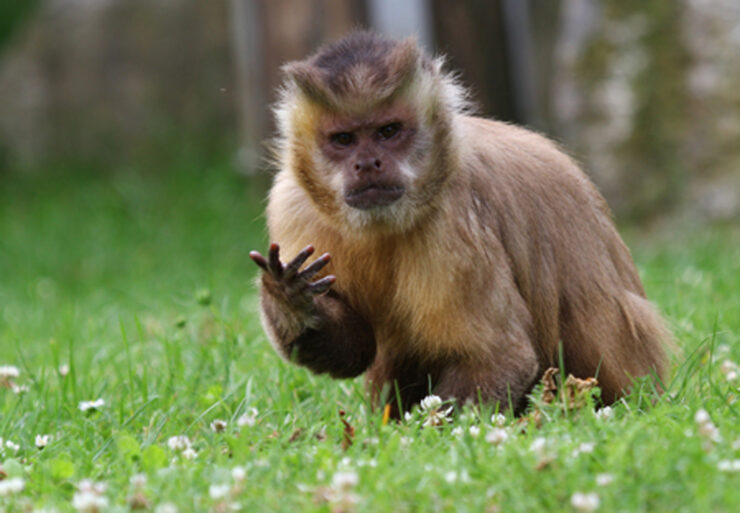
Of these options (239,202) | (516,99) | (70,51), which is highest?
(70,51)

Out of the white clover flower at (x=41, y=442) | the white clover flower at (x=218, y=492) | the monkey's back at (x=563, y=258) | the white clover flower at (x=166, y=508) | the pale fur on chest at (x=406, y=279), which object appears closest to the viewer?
the white clover flower at (x=166, y=508)

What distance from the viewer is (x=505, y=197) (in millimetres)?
4461

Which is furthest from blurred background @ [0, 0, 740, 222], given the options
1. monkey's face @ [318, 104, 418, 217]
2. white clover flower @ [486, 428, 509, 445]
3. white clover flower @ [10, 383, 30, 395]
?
white clover flower @ [486, 428, 509, 445]

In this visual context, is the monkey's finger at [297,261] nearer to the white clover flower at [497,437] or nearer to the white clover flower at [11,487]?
the white clover flower at [497,437]

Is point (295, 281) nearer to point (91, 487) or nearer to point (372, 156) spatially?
point (372, 156)


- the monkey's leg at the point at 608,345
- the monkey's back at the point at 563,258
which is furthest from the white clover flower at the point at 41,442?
the monkey's leg at the point at 608,345

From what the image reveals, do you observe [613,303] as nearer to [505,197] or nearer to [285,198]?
[505,197]

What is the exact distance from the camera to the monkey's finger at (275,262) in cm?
415

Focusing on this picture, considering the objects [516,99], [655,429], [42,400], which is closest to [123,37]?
[516,99]

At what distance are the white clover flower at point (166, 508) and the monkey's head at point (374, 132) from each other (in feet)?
5.32

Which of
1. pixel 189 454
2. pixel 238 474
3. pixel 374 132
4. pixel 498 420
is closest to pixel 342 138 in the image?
pixel 374 132

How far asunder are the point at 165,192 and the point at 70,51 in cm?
259

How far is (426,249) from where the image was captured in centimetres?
430

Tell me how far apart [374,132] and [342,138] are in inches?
5.5
